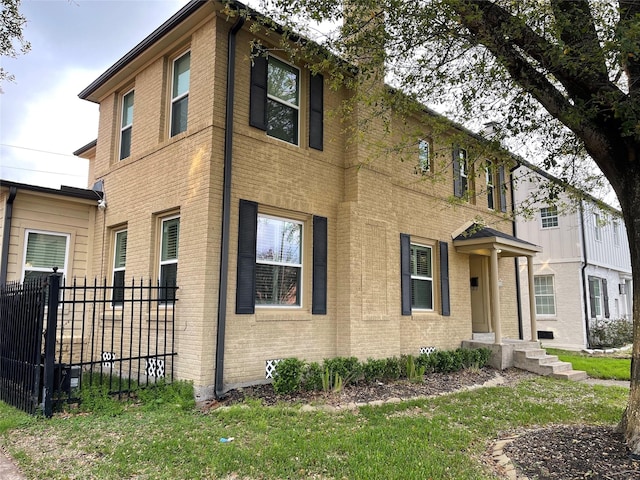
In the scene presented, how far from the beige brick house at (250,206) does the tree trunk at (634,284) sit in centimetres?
162

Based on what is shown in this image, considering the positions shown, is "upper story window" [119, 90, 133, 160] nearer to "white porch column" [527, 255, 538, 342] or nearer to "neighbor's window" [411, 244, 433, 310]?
"neighbor's window" [411, 244, 433, 310]

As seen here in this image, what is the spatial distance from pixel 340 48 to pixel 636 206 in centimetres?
447

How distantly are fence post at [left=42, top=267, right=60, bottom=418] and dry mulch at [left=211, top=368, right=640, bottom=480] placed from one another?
2.07 m

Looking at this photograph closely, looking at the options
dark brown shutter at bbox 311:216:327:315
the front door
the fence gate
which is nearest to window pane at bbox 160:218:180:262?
the fence gate

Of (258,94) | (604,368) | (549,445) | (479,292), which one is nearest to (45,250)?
(258,94)

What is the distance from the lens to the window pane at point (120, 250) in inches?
385

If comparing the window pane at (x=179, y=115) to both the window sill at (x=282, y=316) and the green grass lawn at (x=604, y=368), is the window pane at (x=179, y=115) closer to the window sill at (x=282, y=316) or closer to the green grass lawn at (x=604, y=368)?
the window sill at (x=282, y=316)

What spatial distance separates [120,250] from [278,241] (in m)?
3.74

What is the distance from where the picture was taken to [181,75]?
9148 millimetres

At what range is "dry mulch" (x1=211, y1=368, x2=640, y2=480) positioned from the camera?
4434mm

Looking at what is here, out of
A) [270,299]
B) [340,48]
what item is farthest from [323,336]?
[340,48]

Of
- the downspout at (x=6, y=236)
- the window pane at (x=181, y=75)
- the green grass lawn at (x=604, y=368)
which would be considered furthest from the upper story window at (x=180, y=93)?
the green grass lawn at (x=604, y=368)

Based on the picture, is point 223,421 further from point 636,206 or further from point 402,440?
point 636,206

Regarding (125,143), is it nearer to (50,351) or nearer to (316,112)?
(316,112)
